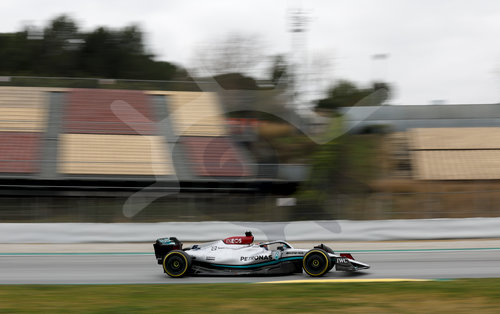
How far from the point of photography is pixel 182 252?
9.78 meters

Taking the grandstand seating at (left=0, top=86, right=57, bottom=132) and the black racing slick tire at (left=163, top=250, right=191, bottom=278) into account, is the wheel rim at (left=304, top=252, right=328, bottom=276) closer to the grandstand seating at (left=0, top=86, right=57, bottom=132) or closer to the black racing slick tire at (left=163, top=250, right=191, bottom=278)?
the black racing slick tire at (left=163, top=250, right=191, bottom=278)

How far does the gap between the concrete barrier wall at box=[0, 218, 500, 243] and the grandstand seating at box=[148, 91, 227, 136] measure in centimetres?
857

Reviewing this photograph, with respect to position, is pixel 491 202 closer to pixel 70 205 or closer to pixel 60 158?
pixel 70 205

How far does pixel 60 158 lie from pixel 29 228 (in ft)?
21.1

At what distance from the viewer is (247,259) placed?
962 cm

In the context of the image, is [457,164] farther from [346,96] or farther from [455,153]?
[346,96]

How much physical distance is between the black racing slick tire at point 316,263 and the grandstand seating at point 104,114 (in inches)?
640

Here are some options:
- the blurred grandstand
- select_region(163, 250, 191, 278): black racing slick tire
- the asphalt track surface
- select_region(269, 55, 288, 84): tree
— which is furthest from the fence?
select_region(269, 55, 288, 84): tree

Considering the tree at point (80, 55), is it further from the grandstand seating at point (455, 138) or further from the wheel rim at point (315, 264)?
the wheel rim at point (315, 264)

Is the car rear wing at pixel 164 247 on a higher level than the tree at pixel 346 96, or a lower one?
lower

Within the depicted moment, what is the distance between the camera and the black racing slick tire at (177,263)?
977 cm

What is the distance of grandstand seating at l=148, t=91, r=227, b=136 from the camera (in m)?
24.9

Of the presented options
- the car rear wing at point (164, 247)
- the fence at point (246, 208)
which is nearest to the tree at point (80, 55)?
the fence at point (246, 208)

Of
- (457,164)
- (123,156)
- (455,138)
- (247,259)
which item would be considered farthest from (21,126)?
(455,138)
